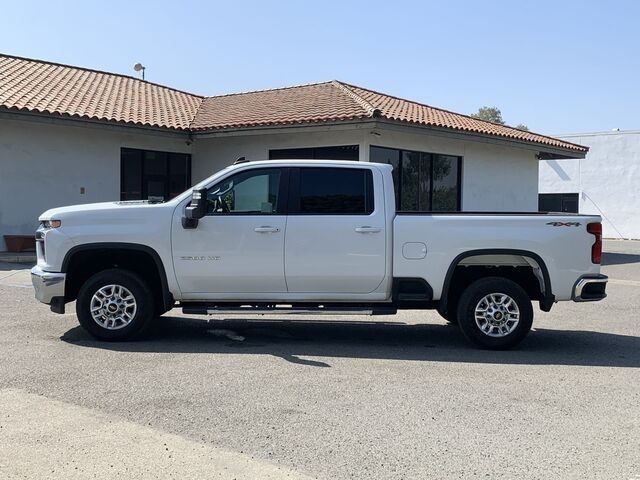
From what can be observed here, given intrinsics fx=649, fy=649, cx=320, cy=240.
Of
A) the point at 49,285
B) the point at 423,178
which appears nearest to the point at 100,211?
the point at 49,285

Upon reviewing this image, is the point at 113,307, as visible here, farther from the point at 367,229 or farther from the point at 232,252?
the point at 367,229

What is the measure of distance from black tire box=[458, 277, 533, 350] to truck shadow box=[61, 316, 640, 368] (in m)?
0.15

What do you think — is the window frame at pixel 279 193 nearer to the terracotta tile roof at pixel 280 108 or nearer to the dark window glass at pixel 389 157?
the terracotta tile roof at pixel 280 108

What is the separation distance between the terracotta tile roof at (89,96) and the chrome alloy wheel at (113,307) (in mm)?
10308

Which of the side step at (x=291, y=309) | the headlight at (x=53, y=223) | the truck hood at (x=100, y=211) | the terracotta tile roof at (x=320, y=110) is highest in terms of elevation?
the terracotta tile roof at (x=320, y=110)

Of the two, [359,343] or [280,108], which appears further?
[280,108]

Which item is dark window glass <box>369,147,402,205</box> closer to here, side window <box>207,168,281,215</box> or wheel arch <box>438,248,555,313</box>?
side window <box>207,168,281,215</box>

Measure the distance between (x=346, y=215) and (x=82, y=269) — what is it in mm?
3243

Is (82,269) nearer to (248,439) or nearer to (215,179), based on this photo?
(215,179)

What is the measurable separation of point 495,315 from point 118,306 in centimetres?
435

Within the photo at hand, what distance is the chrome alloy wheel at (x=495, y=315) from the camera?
744 cm

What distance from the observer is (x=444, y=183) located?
19.9 meters

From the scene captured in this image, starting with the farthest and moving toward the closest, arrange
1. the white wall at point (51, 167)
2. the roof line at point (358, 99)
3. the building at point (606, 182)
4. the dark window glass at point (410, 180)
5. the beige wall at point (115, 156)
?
the building at point (606, 182) → the dark window glass at point (410, 180) → the beige wall at point (115, 156) → the white wall at point (51, 167) → the roof line at point (358, 99)

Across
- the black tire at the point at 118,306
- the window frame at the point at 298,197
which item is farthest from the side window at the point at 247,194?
the black tire at the point at 118,306
